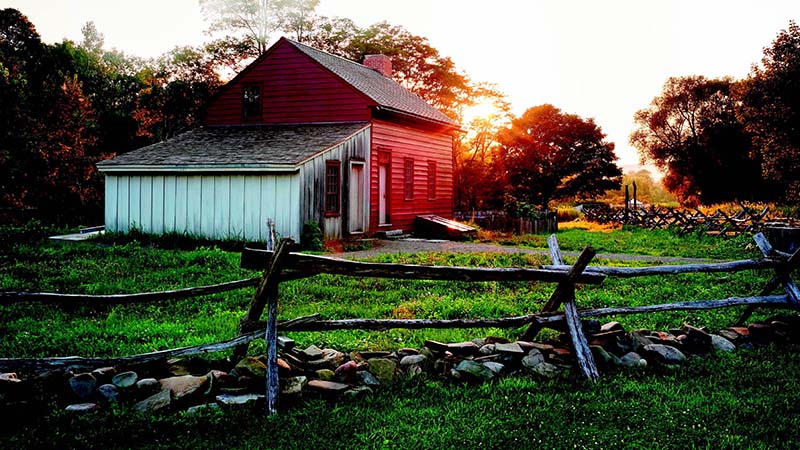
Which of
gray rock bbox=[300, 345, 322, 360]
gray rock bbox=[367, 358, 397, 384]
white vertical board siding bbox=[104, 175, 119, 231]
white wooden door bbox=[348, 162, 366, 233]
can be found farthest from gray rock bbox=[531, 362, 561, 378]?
white vertical board siding bbox=[104, 175, 119, 231]

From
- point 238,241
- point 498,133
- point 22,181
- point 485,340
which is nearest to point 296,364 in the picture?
point 485,340

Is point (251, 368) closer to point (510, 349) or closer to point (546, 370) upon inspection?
point (510, 349)

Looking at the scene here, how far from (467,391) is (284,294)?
5121mm

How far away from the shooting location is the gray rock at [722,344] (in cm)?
694

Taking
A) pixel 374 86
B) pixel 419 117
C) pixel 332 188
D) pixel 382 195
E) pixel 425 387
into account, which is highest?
pixel 374 86

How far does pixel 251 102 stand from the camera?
24.0m

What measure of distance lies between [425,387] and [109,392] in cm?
267

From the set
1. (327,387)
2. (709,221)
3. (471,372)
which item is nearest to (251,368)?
(327,387)

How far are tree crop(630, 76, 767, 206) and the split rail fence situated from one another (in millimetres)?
41317

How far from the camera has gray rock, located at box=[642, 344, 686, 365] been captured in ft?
21.4

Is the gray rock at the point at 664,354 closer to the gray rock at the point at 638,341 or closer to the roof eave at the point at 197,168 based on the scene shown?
the gray rock at the point at 638,341

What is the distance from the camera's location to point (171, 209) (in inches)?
758

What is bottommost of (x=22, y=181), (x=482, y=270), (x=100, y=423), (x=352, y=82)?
(x=100, y=423)

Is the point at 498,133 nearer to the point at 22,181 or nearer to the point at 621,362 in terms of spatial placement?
the point at 22,181
